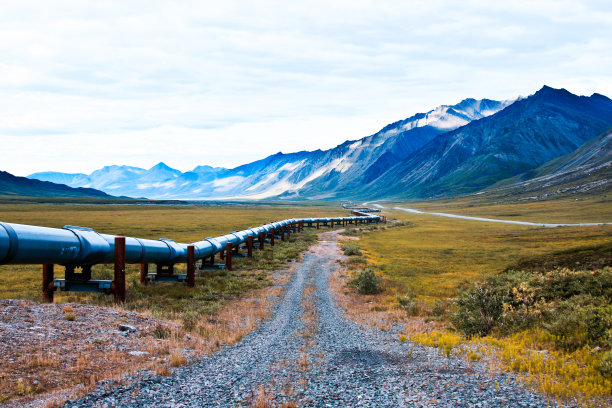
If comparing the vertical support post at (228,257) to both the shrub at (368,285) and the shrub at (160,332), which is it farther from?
the shrub at (160,332)

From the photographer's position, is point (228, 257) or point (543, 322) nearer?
point (543, 322)

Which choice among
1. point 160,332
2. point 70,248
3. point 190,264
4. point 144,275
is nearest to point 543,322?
point 160,332

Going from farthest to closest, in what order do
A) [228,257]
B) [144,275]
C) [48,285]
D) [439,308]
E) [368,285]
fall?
1. [228,257]
2. [368,285]
3. [144,275]
4. [439,308]
5. [48,285]

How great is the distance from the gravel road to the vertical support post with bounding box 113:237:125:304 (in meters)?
6.66

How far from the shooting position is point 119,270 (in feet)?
54.0

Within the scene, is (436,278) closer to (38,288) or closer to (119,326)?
(119,326)

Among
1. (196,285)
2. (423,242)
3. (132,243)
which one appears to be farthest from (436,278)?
(423,242)

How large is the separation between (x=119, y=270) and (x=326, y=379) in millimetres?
10867

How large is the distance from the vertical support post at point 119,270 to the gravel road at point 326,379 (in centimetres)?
666

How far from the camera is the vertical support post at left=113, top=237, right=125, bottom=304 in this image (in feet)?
Answer: 53.8

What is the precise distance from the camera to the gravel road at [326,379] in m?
8.11

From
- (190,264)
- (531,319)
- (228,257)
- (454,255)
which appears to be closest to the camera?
(531,319)

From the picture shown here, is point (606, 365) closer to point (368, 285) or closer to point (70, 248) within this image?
point (368, 285)

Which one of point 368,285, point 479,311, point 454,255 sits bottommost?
point 454,255
